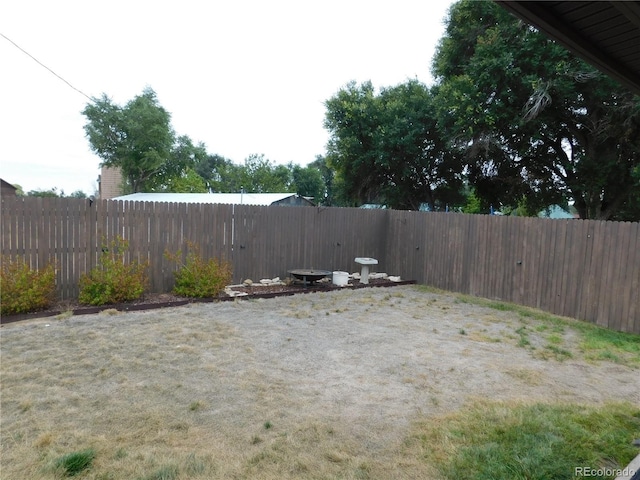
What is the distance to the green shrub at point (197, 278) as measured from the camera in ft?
24.1

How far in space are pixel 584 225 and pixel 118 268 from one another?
7686mm

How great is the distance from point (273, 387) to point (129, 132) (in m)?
25.9

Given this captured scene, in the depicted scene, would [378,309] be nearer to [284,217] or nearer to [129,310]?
[284,217]

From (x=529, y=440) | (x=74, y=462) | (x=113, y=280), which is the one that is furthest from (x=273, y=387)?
(x=113, y=280)

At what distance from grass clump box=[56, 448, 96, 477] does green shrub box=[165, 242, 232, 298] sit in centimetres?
492

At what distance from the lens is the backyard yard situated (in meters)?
2.50

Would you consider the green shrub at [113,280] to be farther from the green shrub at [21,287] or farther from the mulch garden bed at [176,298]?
the green shrub at [21,287]

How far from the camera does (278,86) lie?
1969 cm

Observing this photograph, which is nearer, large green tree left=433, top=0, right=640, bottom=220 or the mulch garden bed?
the mulch garden bed

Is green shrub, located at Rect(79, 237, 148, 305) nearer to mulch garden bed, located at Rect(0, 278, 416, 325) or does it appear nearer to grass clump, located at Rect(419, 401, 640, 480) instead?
mulch garden bed, located at Rect(0, 278, 416, 325)

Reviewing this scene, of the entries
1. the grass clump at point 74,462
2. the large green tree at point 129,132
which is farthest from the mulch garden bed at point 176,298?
the large green tree at point 129,132

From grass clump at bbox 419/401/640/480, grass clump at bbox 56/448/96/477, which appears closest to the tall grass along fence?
grass clump at bbox 419/401/640/480

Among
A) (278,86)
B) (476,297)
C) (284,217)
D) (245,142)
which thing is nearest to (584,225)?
(476,297)

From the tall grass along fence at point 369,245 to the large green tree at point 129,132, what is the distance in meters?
19.2
